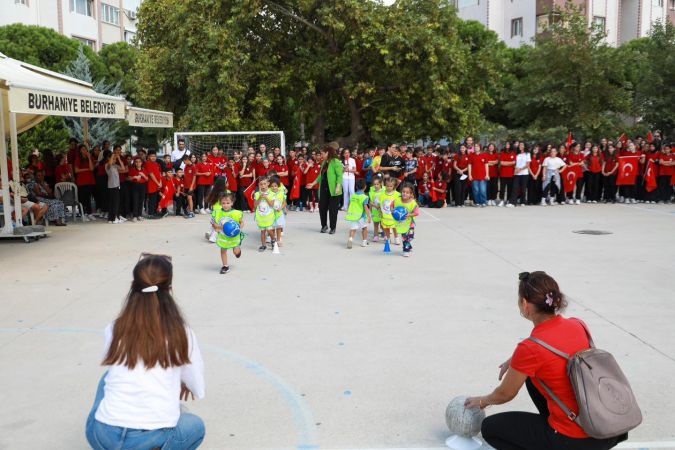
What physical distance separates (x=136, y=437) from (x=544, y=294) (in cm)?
215

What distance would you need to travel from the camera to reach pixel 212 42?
21.7 m

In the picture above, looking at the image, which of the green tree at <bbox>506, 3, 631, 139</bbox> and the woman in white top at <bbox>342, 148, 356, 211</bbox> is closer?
the woman in white top at <bbox>342, 148, 356, 211</bbox>

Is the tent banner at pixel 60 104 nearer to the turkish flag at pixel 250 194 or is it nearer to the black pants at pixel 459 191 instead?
the turkish flag at pixel 250 194

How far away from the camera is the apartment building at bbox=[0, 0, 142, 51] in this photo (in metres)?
39.9

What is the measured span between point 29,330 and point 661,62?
80.4ft

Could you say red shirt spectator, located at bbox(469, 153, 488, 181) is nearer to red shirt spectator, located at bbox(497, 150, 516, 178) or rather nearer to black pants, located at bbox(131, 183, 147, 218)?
red shirt spectator, located at bbox(497, 150, 516, 178)

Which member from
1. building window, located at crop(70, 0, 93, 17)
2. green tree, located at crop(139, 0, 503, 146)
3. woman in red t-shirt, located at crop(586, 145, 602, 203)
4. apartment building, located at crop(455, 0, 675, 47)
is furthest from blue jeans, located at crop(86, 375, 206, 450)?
apartment building, located at crop(455, 0, 675, 47)

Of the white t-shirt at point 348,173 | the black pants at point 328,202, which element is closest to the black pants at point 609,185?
the white t-shirt at point 348,173

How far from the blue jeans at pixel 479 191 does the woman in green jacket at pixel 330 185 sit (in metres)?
6.29

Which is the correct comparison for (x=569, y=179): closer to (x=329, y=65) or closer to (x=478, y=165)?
(x=478, y=165)

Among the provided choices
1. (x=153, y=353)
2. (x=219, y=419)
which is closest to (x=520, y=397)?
(x=219, y=419)

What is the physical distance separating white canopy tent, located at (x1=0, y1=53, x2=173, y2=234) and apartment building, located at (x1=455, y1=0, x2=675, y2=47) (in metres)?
38.1

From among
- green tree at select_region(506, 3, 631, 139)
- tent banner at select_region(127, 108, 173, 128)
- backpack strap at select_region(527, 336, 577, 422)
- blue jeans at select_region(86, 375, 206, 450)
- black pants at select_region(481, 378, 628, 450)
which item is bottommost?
black pants at select_region(481, 378, 628, 450)

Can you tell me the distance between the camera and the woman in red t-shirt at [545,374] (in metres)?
3.37
